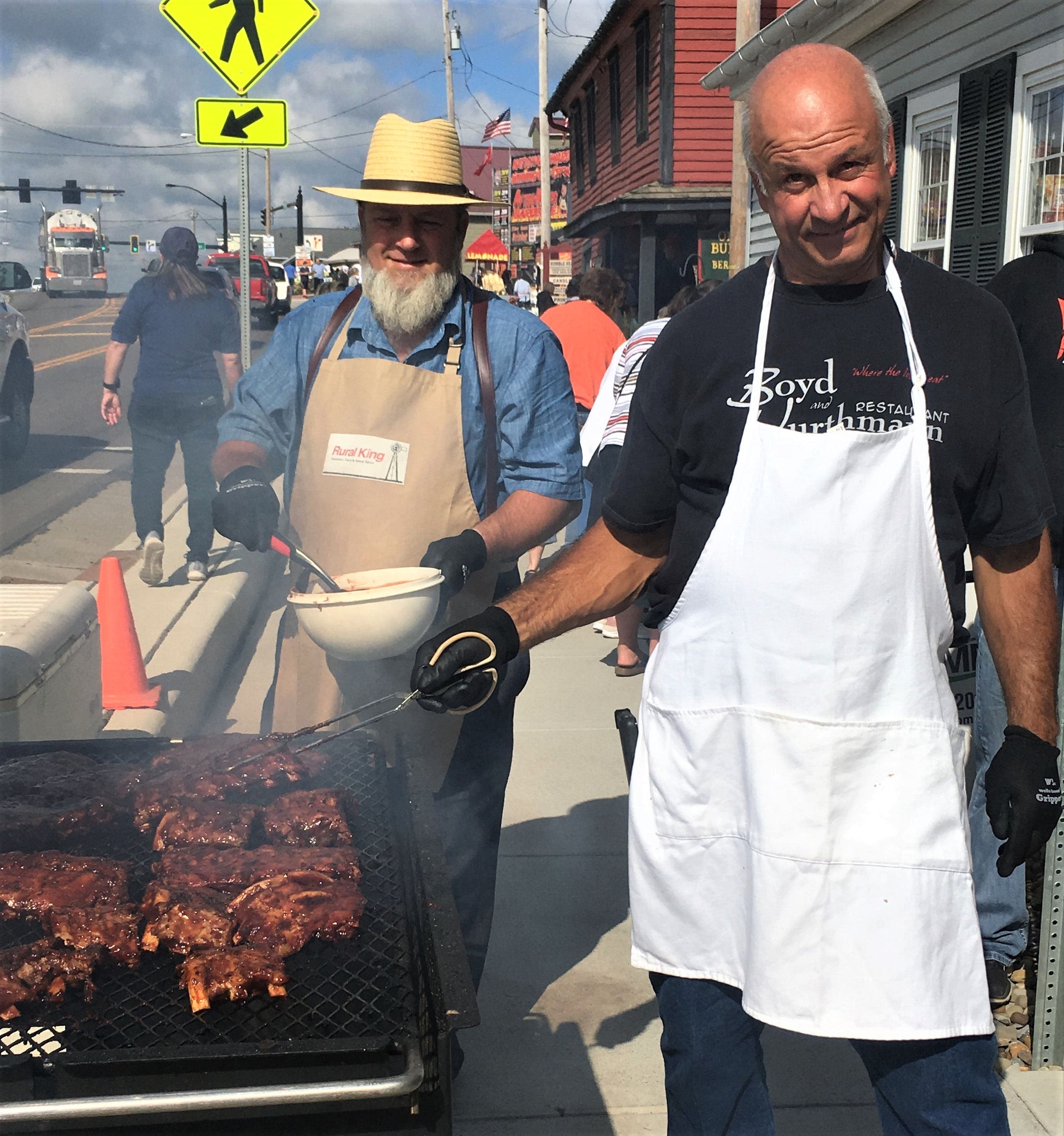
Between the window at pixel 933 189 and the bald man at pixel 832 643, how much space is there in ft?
21.6

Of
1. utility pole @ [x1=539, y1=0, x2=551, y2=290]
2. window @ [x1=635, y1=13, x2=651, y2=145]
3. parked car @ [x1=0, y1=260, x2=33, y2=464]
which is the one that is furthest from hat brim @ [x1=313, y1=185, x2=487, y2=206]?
utility pole @ [x1=539, y1=0, x2=551, y2=290]

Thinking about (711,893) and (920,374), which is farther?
(711,893)

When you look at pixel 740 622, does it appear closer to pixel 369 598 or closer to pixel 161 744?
pixel 369 598

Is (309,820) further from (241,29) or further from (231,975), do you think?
(241,29)

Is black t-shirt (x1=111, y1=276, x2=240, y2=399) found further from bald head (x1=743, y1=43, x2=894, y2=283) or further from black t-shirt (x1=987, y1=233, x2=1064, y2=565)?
bald head (x1=743, y1=43, x2=894, y2=283)

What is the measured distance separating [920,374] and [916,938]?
2.88 feet

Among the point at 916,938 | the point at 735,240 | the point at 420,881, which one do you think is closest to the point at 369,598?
the point at 420,881

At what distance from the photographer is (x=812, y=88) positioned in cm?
195

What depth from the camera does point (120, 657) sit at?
A: 5270 millimetres

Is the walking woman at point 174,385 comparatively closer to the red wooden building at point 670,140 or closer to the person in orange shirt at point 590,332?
the person in orange shirt at point 590,332

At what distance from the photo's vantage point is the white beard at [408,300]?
300cm

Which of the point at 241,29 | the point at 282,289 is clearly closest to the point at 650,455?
the point at 241,29

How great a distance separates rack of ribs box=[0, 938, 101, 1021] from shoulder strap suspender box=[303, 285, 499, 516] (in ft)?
4.98

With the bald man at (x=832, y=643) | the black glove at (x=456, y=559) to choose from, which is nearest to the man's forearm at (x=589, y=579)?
the bald man at (x=832, y=643)
